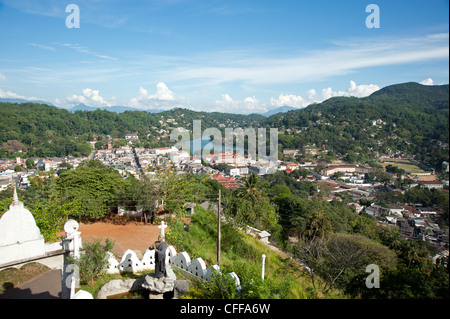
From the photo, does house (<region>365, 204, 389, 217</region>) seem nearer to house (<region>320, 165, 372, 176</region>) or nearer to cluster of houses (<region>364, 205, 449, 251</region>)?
cluster of houses (<region>364, 205, 449, 251</region>)

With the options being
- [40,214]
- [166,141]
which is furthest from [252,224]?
[166,141]

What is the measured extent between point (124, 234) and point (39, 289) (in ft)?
11.9

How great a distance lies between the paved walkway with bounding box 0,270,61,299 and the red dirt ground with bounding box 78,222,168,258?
2.04 m

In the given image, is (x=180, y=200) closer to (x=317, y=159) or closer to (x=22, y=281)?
(x=22, y=281)

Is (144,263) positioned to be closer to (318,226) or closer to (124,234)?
(124,234)

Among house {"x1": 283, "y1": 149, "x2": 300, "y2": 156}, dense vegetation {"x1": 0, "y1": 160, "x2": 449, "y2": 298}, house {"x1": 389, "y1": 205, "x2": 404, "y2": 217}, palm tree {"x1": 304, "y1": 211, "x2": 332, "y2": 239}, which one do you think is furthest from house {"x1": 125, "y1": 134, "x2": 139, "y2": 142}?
palm tree {"x1": 304, "y1": 211, "x2": 332, "y2": 239}

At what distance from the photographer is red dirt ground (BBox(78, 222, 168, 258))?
24.2 ft

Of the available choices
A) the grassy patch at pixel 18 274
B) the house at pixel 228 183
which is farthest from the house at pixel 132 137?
the grassy patch at pixel 18 274

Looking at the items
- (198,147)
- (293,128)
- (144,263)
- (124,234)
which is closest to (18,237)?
(144,263)

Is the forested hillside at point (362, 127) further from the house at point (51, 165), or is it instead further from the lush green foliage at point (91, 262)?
the house at point (51, 165)

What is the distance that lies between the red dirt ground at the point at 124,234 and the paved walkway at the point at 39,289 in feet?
6.71

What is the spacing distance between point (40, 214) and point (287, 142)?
2604 inches

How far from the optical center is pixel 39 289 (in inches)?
179
